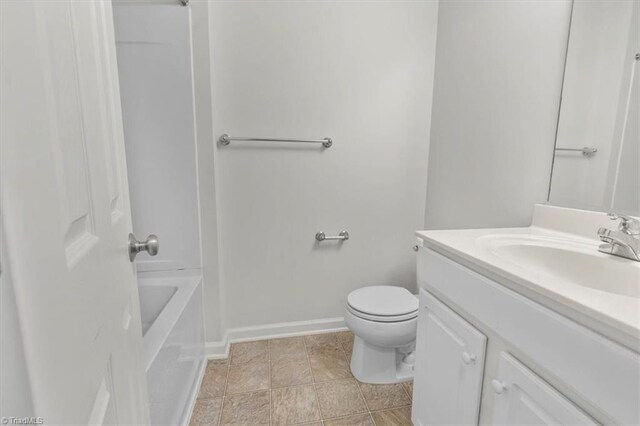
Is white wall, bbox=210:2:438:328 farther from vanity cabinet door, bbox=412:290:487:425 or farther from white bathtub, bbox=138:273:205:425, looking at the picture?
vanity cabinet door, bbox=412:290:487:425

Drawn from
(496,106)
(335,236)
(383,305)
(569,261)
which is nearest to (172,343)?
(383,305)

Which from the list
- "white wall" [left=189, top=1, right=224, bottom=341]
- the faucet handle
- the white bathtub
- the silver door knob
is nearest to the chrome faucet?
the faucet handle

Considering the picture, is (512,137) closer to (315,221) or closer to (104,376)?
(315,221)

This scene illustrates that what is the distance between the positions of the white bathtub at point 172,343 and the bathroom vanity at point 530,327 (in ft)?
3.04

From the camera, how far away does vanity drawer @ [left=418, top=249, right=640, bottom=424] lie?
52 cm

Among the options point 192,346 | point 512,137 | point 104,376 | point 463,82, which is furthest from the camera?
point 463,82

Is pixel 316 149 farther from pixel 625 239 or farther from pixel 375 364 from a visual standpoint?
pixel 625 239

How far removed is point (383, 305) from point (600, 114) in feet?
3.69

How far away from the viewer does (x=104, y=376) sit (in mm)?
477

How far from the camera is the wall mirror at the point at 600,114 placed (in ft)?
3.22

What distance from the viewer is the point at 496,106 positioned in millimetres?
1408

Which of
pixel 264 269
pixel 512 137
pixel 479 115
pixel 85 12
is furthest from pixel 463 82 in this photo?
pixel 85 12

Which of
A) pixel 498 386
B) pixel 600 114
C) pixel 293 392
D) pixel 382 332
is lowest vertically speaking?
pixel 293 392

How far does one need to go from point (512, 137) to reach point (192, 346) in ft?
5.60
